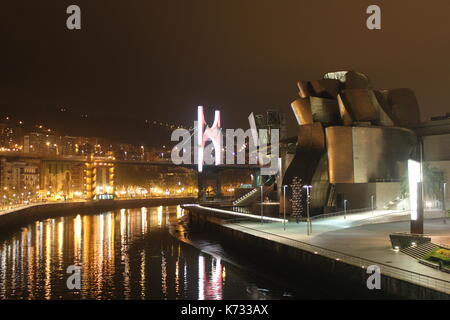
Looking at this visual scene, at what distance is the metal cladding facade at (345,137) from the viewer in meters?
32.4

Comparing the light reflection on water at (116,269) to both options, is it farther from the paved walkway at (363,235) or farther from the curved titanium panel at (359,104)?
the curved titanium panel at (359,104)

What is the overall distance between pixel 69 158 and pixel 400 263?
210 ft

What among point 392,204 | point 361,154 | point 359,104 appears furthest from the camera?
point 359,104

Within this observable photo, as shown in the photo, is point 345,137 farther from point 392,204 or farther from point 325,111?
point 392,204

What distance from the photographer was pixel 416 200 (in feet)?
61.4

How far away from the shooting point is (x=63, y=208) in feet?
207

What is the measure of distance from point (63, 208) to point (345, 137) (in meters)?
42.4

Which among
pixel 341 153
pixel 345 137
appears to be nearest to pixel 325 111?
pixel 345 137

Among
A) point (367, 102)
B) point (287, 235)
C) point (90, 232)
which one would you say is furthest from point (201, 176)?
point (287, 235)

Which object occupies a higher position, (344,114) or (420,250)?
(344,114)

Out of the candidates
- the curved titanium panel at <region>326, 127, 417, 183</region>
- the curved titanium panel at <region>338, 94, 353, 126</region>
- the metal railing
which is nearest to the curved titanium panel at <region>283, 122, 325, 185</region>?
the curved titanium panel at <region>326, 127, 417, 183</region>

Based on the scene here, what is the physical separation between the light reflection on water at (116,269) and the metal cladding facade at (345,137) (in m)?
10.1

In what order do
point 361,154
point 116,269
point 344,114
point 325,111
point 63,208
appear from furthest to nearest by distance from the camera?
1. point 63,208
2. point 325,111
3. point 344,114
4. point 361,154
5. point 116,269
